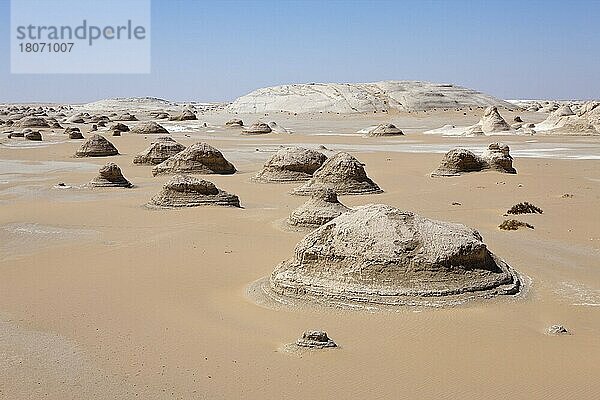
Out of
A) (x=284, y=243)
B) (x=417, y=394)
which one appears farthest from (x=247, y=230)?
(x=417, y=394)

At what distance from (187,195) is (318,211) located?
15.1 ft

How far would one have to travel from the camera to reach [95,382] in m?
6.20

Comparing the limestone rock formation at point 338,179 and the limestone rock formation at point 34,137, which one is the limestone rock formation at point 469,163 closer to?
the limestone rock formation at point 338,179

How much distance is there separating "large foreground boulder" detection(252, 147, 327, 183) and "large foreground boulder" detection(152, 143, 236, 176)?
2.97 meters

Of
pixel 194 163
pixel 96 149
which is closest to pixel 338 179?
pixel 194 163

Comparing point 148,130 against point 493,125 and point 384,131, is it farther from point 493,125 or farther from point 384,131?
point 493,125

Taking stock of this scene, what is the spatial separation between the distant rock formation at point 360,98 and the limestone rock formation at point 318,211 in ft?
188

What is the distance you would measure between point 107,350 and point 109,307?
1.67 meters

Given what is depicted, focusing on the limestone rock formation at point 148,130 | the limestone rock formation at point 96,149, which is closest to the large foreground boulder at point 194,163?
the limestone rock formation at point 96,149

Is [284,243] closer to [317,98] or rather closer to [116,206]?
[116,206]

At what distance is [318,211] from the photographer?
43.3 ft

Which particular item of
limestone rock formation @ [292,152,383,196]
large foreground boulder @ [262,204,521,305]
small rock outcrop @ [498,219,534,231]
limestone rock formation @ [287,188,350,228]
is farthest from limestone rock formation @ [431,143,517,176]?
large foreground boulder @ [262,204,521,305]

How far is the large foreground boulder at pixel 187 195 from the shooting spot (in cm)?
1652

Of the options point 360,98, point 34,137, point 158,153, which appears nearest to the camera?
point 158,153
